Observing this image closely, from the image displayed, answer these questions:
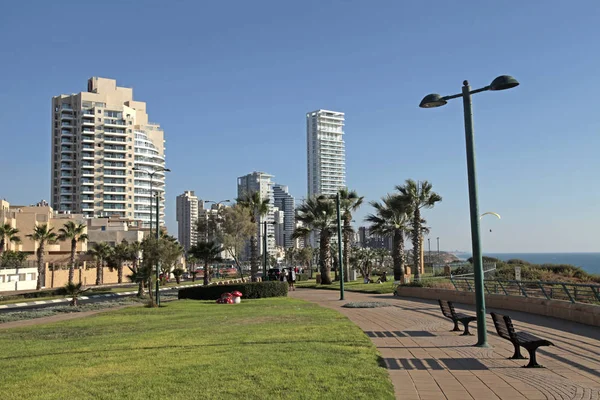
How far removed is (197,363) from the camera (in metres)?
9.09

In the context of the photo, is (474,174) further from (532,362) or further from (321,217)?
(321,217)

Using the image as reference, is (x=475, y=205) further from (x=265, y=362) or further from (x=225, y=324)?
(x=225, y=324)

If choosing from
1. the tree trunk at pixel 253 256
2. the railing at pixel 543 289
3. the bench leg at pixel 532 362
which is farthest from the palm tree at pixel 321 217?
the bench leg at pixel 532 362

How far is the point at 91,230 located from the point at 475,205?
3426 inches

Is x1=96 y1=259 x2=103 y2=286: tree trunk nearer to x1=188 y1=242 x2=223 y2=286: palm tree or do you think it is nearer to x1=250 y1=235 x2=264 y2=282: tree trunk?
A: x1=188 y1=242 x2=223 y2=286: palm tree

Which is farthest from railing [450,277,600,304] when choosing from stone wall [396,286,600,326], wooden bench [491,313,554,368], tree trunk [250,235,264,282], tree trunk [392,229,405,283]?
tree trunk [250,235,264,282]

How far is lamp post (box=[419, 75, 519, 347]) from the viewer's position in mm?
11250

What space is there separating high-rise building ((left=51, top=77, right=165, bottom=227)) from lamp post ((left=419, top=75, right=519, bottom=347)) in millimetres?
113677

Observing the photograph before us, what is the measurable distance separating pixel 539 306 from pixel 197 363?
1279cm

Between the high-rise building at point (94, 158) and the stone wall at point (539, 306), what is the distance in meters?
104

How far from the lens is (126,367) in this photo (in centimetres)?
896

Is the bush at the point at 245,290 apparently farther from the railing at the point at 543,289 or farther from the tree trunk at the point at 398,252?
the tree trunk at the point at 398,252

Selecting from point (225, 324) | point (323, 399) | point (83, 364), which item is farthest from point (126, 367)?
point (225, 324)

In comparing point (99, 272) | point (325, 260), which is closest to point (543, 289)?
point (325, 260)
